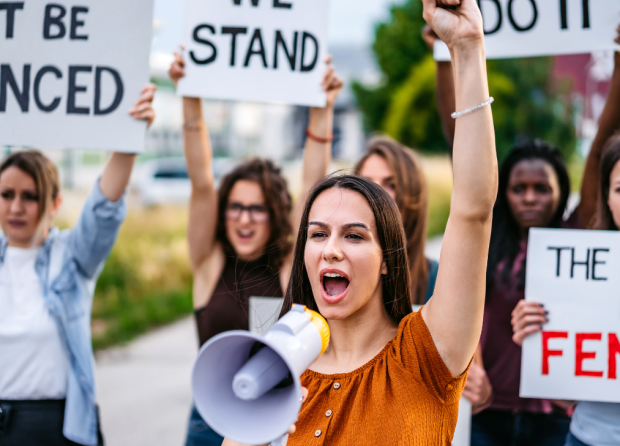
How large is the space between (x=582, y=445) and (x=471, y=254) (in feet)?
3.66

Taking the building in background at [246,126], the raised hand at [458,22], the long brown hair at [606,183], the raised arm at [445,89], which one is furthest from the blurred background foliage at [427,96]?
the raised hand at [458,22]

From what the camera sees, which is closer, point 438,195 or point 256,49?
point 256,49

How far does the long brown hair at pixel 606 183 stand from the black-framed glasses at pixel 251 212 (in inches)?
56.9

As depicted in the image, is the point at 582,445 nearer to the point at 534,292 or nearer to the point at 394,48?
the point at 534,292

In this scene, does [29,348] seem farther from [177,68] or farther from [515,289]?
[515,289]

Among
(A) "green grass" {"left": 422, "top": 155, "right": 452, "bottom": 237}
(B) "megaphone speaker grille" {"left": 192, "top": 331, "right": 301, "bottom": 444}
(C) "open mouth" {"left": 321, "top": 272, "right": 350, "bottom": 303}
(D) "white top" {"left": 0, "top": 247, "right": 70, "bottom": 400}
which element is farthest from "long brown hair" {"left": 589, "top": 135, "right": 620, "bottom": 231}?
(A) "green grass" {"left": 422, "top": 155, "right": 452, "bottom": 237}

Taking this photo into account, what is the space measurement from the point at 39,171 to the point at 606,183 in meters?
2.30

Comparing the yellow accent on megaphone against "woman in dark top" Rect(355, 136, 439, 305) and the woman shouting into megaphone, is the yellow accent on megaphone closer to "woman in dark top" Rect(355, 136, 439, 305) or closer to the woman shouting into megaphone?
the woman shouting into megaphone

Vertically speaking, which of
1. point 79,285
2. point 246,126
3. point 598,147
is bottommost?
point 79,285

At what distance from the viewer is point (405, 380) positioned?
1.62 m

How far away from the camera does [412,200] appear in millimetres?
2975

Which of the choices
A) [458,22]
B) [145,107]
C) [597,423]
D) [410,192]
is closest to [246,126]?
[410,192]

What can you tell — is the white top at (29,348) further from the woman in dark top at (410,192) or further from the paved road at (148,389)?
the paved road at (148,389)

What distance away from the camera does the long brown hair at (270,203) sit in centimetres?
308
